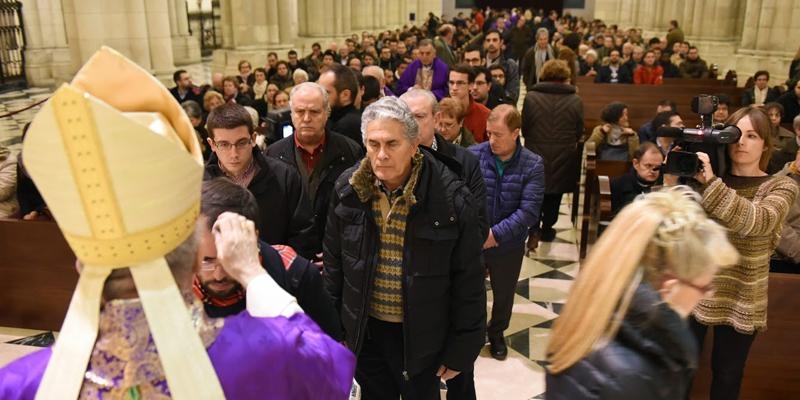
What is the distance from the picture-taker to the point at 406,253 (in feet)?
9.73

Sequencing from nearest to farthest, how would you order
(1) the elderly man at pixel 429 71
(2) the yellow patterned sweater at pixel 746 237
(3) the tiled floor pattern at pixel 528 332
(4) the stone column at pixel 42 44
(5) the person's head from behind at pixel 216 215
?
(5) the person's head from behind at pixel 216 215, (2) the yellow patterned sweater at pixel 746 237, (3) the tiled floor pattern at pixel 528 332, (1) the elderly man at pixel 429 71, (4) the stone column at pixel 42 44

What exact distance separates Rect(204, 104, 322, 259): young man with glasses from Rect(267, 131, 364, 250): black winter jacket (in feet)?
1.45

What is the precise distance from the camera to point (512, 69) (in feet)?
32.1

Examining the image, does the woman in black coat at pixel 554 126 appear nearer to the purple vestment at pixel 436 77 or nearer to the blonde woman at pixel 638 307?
the purple vestment at pixel 436 77

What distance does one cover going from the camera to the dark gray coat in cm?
674

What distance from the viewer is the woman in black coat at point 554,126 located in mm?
6746

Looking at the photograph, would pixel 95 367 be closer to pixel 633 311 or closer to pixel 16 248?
pixel 633 311

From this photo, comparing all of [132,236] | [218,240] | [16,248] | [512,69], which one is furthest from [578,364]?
[512,69]

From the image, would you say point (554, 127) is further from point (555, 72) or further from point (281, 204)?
point (281, 204)

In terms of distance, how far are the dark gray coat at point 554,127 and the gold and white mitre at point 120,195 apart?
18.2 ft

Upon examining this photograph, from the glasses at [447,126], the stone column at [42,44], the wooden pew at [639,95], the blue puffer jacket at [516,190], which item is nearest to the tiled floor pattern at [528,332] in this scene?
the blue puffer jacket at [516,190]

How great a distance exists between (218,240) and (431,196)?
124 cm

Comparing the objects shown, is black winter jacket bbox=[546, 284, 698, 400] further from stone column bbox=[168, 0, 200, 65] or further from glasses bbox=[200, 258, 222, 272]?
stone column bbox=[168, 0, 200, 65]

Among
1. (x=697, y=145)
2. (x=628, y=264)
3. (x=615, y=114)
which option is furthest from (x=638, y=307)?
(x=615, y=114)
